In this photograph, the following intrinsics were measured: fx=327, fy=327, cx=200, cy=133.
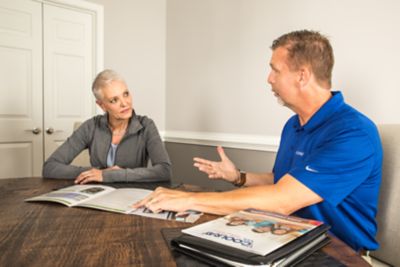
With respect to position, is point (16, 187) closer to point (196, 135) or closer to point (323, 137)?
point (323, 137)

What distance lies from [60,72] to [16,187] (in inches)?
75.7

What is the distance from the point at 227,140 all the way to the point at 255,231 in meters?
1.85

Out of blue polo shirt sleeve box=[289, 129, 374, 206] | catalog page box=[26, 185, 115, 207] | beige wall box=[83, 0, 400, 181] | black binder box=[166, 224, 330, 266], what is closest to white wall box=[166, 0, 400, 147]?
beige wall box=[83, 0, 400, 181]

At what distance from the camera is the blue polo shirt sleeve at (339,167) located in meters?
0.99

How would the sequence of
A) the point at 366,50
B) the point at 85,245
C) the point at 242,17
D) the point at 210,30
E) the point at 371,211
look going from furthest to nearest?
1. the point at 210,30
2. the point at 242,17
3. the point at 366,50
4. the point at 371,211
5. the point at 85,245

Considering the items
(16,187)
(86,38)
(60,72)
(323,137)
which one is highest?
(86,38)

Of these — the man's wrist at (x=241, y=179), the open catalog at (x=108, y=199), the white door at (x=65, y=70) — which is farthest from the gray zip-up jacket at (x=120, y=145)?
the white door at (x=65, y=70)

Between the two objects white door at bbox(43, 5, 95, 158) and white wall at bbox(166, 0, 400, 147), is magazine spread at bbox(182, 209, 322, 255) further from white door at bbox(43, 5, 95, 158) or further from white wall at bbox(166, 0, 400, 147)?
white door at bbox(43, 5, 95, 158)

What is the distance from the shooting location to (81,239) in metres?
0.79

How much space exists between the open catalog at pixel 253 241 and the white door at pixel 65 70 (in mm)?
2715

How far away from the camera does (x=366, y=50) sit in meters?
1.62

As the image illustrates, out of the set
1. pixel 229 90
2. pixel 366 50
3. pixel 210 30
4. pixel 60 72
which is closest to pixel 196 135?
pixel 229 90

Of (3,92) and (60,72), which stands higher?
(60,72)

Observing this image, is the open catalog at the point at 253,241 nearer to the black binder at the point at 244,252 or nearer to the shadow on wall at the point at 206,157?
the black binder at the point at 244,252
